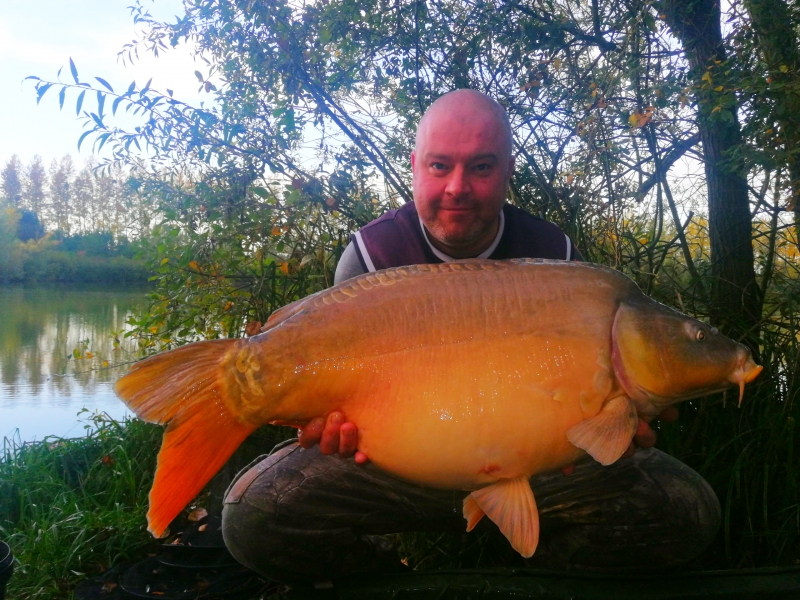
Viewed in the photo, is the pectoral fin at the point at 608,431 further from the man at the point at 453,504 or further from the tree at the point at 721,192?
the tree at the point at 721,192

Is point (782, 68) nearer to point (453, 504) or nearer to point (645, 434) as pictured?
point (645, 434)

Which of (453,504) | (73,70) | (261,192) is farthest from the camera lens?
(261,192)

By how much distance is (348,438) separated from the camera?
1.17 m

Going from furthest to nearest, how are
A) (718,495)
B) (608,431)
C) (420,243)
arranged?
(718,495)
(420,243)
(608,431)

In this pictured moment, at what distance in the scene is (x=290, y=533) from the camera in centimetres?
148

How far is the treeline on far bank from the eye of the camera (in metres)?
8.55

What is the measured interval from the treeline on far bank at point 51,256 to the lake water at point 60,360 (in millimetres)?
417

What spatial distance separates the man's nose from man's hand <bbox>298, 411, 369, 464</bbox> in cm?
67

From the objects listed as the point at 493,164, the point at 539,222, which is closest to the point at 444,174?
the point at 493,164

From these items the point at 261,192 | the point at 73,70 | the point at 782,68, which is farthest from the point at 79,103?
the point at 782,68

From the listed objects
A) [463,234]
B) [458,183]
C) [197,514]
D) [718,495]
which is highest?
[458,183]

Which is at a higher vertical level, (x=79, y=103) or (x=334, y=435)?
(x=79, y=103)

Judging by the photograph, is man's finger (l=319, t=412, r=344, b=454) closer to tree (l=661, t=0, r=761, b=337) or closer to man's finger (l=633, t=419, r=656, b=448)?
man's finger (l=633, t=419, r=656, b=448)

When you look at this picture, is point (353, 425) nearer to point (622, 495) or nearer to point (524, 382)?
point (524, 382)
